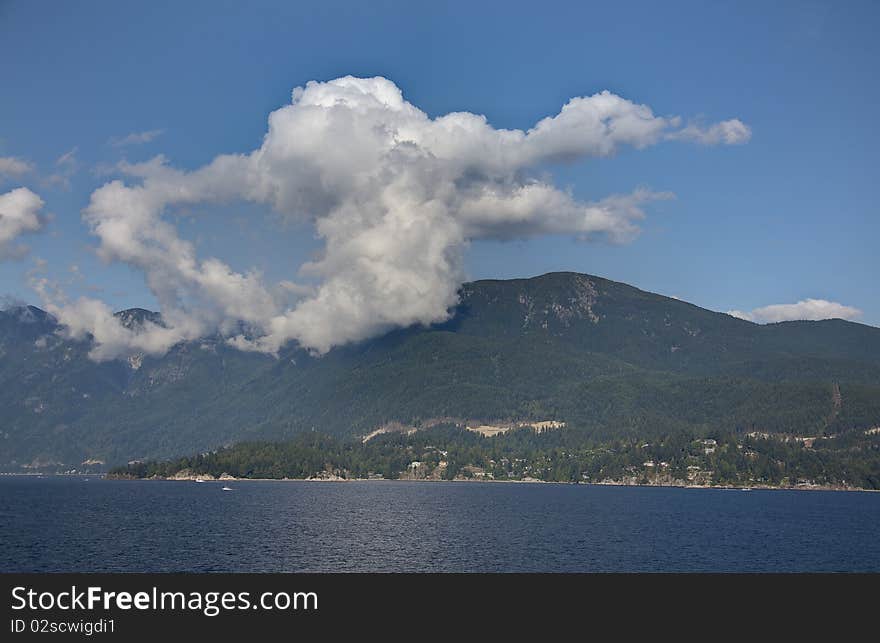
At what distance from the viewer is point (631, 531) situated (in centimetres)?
19788

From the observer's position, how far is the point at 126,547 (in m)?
160

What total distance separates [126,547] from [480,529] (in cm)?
8180
